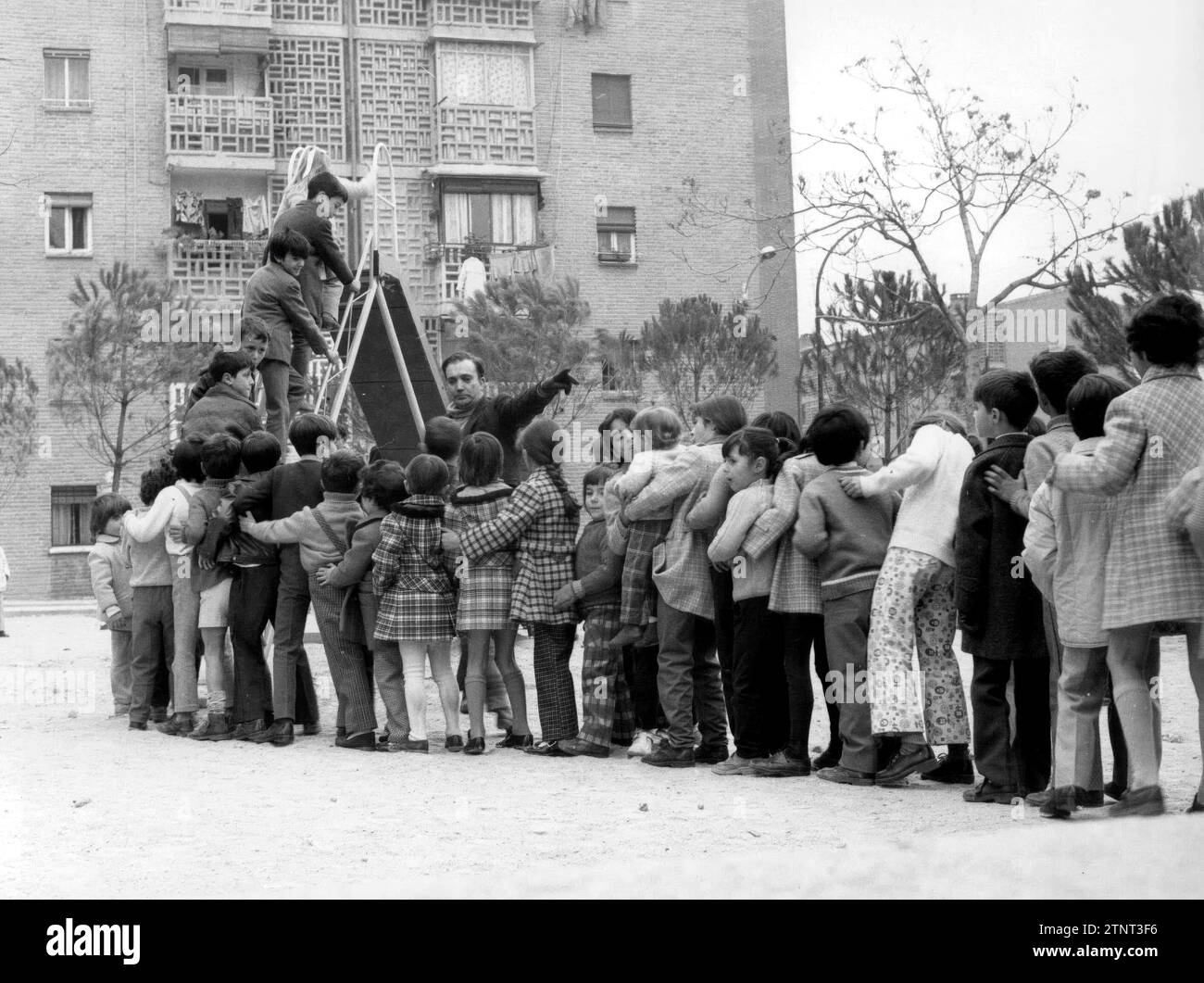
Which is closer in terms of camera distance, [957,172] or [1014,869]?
[1014,869]

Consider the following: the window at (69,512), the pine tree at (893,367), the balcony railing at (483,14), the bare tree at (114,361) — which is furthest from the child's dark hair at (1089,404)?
the balcony railing at (483,14)

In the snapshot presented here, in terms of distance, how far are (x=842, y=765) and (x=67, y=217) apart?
27.6 m

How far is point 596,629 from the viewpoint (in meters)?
8.35

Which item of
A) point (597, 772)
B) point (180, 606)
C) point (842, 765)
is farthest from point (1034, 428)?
point (180, 606)

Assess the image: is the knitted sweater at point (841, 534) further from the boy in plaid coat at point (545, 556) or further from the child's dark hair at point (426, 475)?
the child's dark hair at point (426, 475)

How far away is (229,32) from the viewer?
104ft

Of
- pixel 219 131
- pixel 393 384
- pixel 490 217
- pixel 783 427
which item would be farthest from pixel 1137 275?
pixel 219 131

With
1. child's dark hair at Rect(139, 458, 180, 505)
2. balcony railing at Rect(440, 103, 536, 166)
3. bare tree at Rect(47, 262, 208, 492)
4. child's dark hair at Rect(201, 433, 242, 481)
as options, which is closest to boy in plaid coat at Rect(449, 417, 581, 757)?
child's dark hair at Rect(201, 433, 242, 481)

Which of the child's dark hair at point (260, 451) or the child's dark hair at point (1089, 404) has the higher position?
the child's dark hair at point (260, 451)

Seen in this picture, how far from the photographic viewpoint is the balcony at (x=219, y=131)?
3206 centimetres

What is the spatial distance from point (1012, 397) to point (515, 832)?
Result: 8.35 ft

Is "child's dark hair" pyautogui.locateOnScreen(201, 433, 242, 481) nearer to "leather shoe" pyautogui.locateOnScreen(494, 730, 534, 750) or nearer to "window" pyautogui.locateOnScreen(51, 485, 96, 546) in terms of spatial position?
"leather shoe" pyautogui.locateOnScreen(494, 730, 534, 750)

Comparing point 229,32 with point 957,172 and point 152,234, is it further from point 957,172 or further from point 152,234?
A: point 957,172

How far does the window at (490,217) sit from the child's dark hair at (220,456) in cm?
2453
